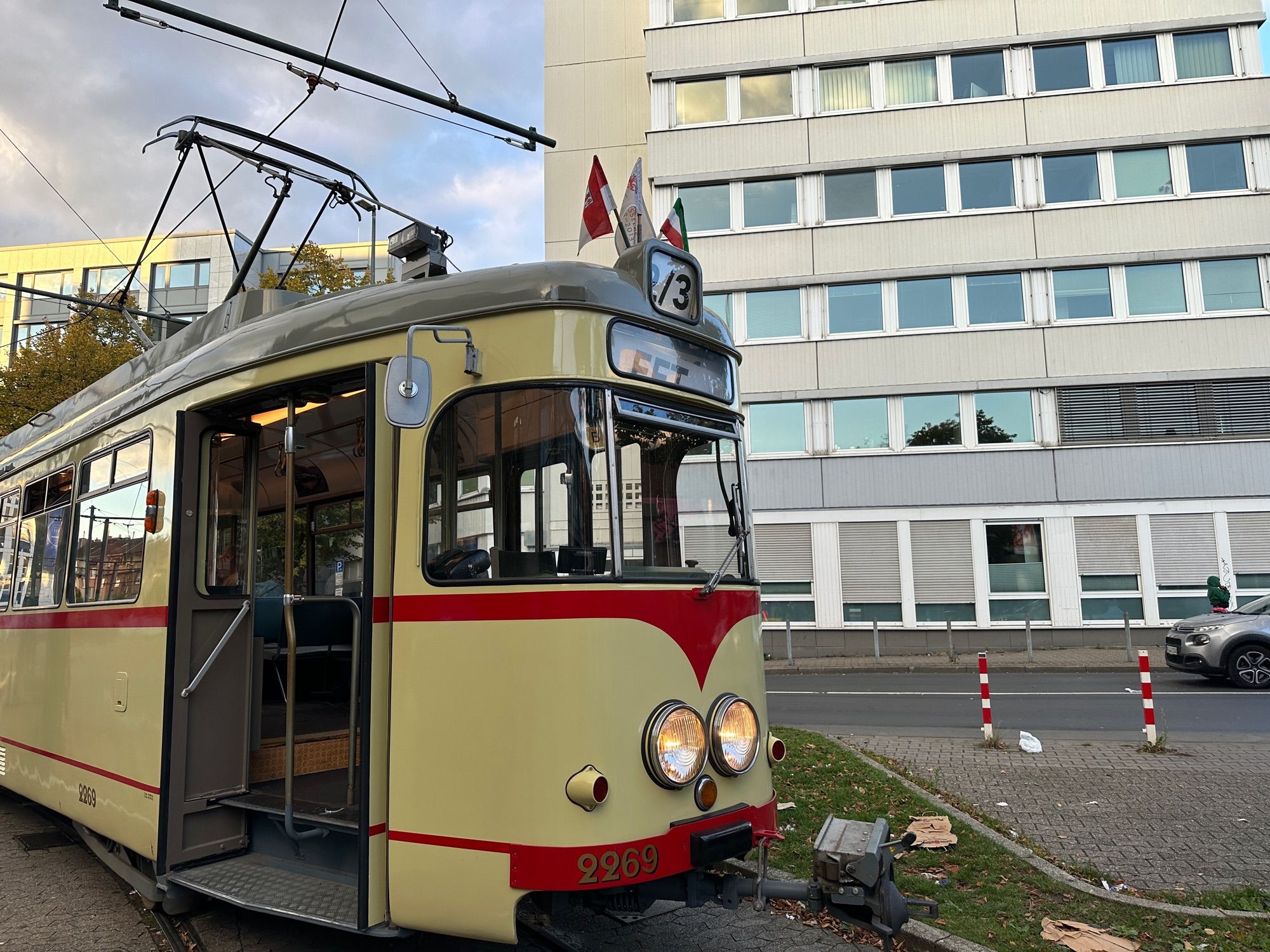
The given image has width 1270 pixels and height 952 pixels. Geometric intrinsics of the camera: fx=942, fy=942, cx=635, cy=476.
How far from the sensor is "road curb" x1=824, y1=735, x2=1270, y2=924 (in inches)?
185

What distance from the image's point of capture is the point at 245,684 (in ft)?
17.3

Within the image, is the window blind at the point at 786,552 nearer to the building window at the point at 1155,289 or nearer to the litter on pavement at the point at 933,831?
the building window at the point at 1155,289

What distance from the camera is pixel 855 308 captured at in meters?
23.7

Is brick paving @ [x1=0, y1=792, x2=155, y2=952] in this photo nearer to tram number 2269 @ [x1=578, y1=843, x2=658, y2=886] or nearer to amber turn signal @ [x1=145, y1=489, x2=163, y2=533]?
amber turn signal @ [x1=145, y1=489, x2=163, y2=533]

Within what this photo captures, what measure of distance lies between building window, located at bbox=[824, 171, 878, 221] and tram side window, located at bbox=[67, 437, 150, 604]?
823 inches

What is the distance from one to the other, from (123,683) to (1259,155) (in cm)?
2670

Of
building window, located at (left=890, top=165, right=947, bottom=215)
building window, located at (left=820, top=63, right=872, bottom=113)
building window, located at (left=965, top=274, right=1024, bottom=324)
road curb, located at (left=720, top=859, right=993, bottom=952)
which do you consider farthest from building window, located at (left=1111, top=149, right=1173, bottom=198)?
road curb, located at (left=720, top=859, right=993, bottom=952)

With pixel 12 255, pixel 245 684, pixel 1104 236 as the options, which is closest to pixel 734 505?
pixel 245 684

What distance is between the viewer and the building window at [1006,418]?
22.8 m

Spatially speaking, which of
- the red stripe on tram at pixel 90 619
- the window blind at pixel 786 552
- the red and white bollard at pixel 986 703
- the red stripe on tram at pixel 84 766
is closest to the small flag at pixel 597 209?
the red stripe on tram at pixel 90 619

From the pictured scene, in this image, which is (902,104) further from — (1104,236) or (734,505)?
(734,505)

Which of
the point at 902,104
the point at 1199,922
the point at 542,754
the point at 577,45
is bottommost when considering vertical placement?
the point at 1199,922

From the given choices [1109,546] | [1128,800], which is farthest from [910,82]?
[1128,800]

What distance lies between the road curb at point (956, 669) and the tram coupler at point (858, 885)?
1478cm
